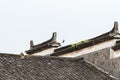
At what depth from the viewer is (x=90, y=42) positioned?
65.1 feet

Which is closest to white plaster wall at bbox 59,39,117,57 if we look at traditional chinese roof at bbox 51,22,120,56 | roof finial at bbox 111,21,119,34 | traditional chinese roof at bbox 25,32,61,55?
traditional chinese roof at bbox 51,22,120,56

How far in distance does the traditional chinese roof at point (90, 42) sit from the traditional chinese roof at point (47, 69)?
62cm

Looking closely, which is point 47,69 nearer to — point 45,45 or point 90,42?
point 90,42

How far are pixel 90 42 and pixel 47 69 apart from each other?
2.70 meters

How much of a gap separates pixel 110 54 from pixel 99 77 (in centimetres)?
121

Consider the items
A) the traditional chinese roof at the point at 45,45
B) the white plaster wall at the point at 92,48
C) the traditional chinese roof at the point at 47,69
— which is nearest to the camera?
the traditional chinese roof at the point at 47,69

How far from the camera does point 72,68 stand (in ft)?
61.6

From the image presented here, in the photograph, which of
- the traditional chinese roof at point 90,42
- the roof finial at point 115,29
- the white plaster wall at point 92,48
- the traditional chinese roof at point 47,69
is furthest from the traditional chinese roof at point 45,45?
the roof finial at point 115,29

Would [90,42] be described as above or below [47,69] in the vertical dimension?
above

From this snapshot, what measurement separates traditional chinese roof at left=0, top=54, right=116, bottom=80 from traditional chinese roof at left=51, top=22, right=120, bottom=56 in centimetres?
62

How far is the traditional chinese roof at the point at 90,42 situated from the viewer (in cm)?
1916

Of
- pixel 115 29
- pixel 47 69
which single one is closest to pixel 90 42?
pixel 115 29

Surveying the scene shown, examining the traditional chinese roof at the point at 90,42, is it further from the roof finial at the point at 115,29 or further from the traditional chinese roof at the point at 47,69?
the traditional chinese roof at the point at 47,69

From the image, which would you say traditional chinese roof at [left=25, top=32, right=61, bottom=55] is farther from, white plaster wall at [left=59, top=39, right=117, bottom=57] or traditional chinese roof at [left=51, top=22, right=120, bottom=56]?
white plaster wall at [left=59, top=39, right=117, bottom=57]
